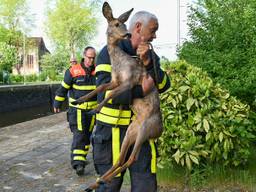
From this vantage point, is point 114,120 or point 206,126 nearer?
point 114,120

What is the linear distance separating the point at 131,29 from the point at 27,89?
25271 millimetres

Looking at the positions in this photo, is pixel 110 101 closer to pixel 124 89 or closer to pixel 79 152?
pixel 124 89

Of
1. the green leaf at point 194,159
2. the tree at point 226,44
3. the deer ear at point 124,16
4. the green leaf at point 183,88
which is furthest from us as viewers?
the tree at point 226,44

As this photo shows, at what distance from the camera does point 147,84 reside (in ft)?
10.8

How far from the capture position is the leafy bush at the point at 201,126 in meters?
5.80

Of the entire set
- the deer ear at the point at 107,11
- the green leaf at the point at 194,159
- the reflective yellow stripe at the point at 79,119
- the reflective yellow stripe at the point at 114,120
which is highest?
the deer ear at the point at 107,11

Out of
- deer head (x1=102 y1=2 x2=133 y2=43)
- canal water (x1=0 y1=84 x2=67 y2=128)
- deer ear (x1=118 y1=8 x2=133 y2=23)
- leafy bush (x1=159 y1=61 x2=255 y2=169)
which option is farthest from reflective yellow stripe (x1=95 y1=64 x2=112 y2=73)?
canal water (x1=0 y1=84 x2=67 y2=128)

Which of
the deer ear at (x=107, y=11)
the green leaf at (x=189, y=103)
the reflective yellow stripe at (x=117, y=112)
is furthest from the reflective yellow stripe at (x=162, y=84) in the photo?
the green leaf at (x=189, y=103)

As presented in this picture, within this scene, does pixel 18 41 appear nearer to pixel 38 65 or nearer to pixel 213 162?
pixel 38 65

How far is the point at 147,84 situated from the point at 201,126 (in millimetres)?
2715

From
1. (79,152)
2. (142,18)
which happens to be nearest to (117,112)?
(142,18)

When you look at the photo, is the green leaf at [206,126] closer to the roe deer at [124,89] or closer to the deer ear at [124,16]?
the roe deer at [124,89]

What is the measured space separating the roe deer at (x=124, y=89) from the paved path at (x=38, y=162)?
10.3 feet

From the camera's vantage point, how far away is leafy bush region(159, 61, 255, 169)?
19.0 ft
